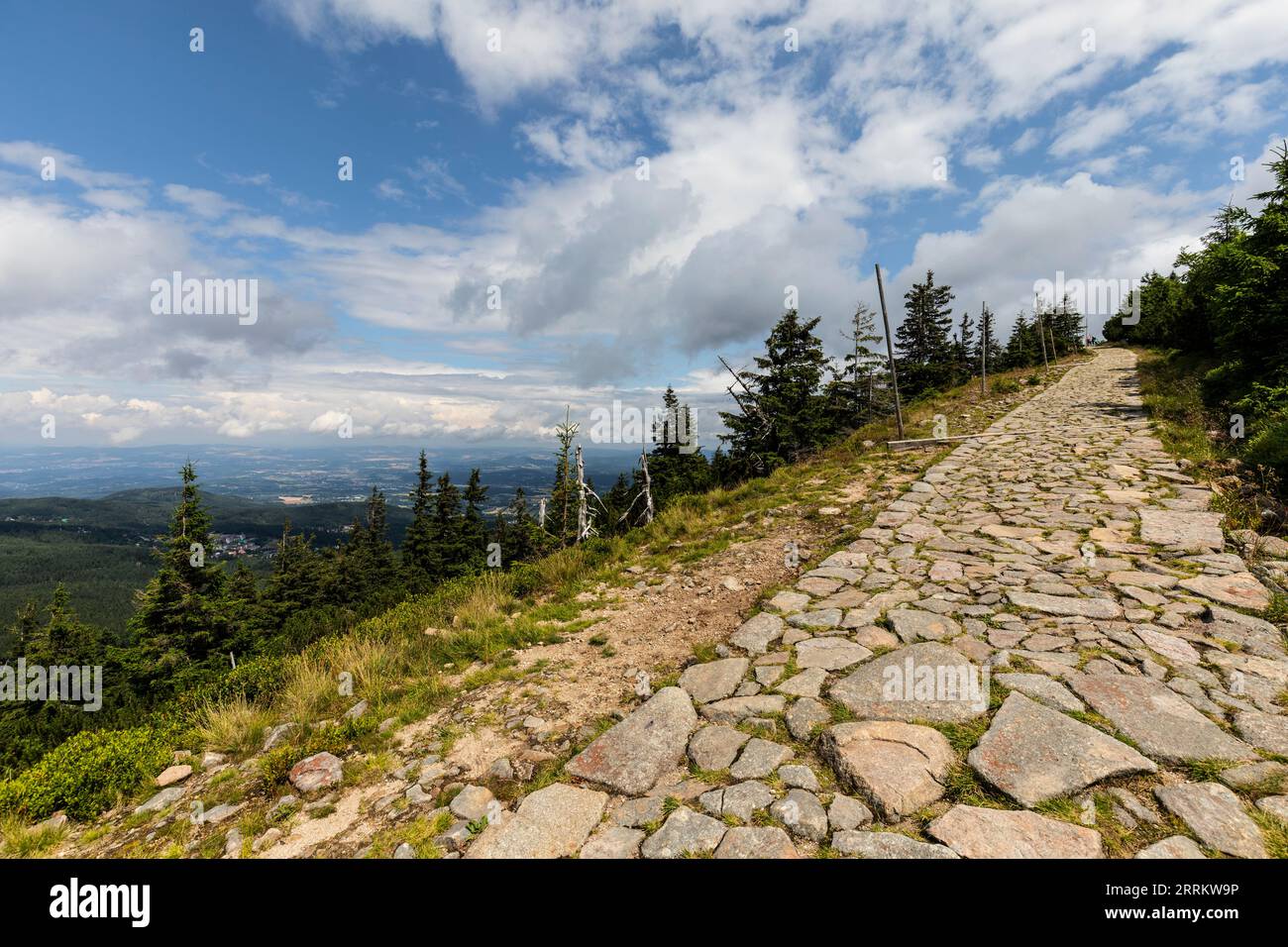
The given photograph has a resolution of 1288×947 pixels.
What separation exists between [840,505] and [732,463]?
16.8m

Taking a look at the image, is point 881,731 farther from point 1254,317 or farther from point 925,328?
point 925,328

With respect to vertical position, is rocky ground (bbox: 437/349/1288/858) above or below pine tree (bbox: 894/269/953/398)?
below

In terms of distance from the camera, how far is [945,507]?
8.69m

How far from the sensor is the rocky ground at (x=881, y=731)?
8.23ft

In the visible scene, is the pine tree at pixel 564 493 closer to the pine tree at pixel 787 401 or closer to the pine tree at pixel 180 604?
the pine tree at pixel 787 401

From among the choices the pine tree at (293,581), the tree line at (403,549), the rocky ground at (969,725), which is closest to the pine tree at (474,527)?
the tree line at (403,549)

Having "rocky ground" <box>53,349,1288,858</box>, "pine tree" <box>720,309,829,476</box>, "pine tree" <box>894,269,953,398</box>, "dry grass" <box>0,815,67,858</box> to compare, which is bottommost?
"dry grass" <box>0,815,67,858</box>

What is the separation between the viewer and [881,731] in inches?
129

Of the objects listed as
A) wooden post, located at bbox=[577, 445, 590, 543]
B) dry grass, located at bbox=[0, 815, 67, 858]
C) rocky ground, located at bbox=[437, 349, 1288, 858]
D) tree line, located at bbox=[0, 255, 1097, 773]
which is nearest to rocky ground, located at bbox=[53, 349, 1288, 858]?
rocky ground, located at bbox=[437, 349, 1288, 858]

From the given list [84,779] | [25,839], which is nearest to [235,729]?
[84,779]

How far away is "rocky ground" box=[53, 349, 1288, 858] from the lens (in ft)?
8.23

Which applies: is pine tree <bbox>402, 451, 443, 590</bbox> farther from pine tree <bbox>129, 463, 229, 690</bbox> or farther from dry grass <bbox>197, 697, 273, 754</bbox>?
dry grass <bbox>197, 697, 273, 754</bbox>
